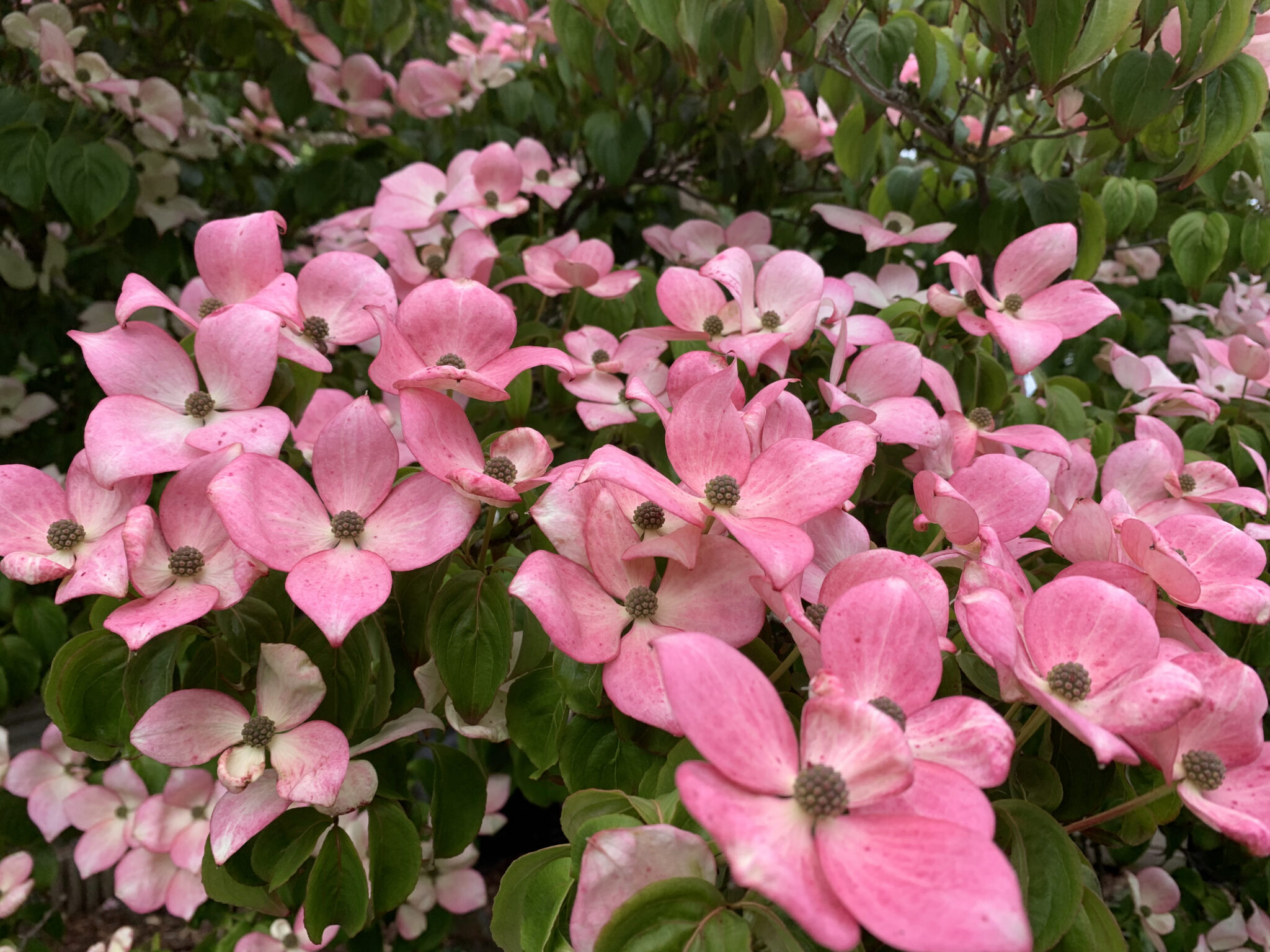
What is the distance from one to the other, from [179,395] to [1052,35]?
0.74 m

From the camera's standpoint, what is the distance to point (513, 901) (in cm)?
51

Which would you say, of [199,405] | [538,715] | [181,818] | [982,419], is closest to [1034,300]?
[982,419]

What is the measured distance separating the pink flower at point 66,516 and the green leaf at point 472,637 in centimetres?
20

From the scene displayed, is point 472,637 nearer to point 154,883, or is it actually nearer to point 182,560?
point 182,560

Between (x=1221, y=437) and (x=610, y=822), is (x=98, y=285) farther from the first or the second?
(x=1221, y=437)

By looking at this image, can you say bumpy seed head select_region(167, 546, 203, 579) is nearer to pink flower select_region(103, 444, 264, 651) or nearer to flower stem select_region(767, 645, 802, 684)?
pink flower select_region(103, 444, 264, 651)

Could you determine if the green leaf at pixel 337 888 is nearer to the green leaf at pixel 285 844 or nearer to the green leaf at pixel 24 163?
the green leaf at pixel 285 844

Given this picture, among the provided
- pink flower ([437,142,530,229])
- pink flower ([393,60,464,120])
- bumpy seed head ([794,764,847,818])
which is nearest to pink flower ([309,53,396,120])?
pink flower ([393,60,464,120])

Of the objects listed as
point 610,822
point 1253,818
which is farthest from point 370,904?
point 1253,818

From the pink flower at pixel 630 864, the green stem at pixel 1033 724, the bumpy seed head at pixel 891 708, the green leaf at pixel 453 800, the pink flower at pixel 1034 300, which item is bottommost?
the green leaf at pixel 453 800

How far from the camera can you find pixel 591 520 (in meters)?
0.49

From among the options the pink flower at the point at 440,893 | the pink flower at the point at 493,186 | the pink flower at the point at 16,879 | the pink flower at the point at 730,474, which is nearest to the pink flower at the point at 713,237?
the pink flower at the point at 493,186

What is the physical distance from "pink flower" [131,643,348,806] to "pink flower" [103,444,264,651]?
0.05 meters

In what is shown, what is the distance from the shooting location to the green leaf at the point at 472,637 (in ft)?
1.73
